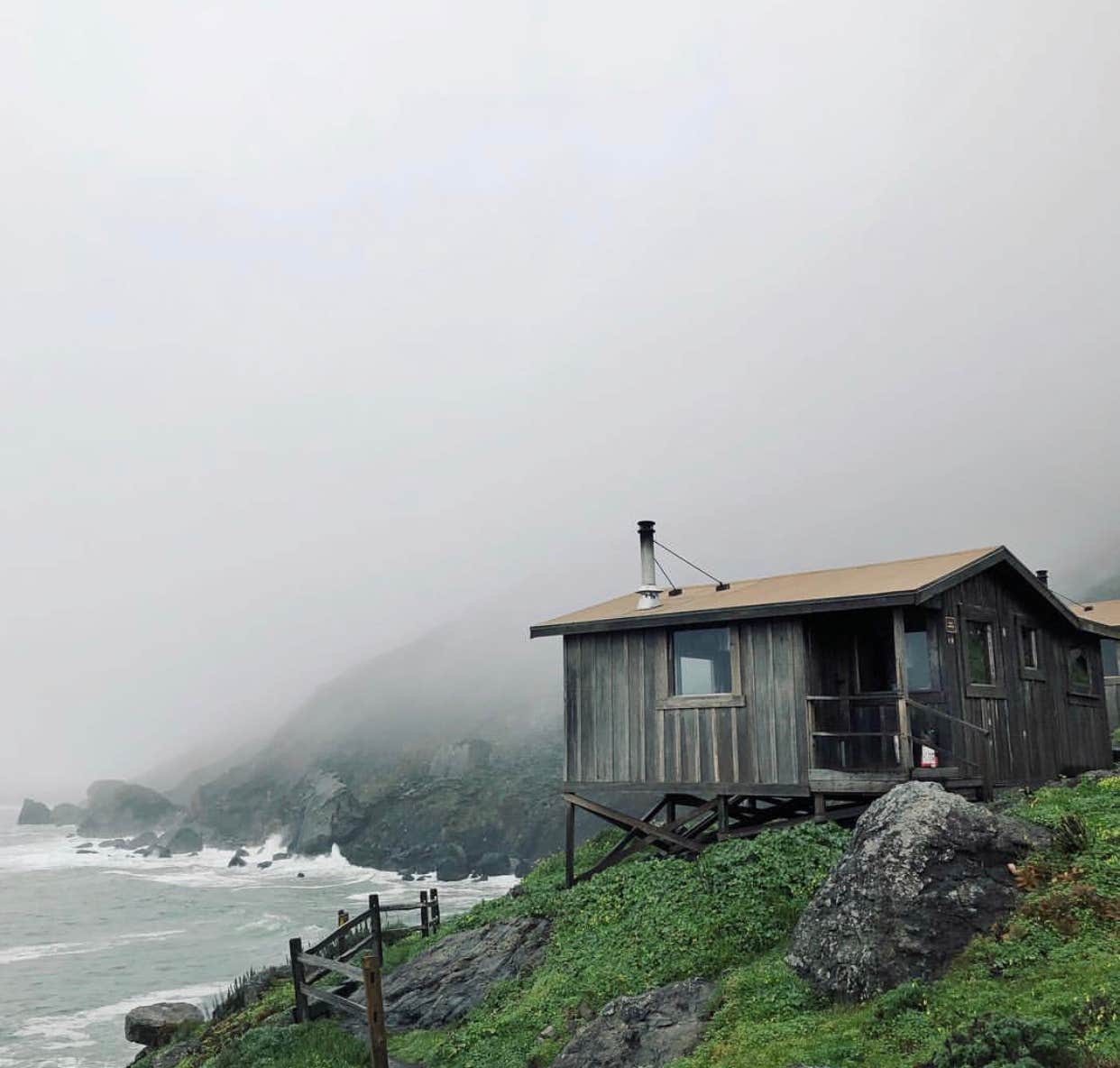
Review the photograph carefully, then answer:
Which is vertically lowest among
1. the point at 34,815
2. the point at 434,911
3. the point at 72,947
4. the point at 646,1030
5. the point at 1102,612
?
the point at 34,815

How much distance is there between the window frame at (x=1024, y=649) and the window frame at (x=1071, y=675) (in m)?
1.95

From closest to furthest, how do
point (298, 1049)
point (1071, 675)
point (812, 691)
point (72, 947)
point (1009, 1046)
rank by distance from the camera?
1. point (1009, 1046)
2. point (298, 1049)
3. point (812, 691)
4. point (1071, 675)
5. point (72, 947)

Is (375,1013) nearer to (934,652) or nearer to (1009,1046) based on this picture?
(1009,1046)

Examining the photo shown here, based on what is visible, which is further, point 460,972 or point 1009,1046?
point 460,972

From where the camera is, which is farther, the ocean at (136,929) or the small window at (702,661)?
the ocean at (136,929)

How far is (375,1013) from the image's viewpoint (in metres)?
14.1

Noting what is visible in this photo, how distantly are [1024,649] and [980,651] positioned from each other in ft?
9.25

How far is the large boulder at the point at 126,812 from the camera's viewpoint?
4363 inches

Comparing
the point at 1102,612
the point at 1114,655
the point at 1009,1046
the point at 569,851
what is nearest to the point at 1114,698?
the point at 1114,655

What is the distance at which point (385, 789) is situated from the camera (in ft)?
261

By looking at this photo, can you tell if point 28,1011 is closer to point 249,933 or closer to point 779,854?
point 249,933

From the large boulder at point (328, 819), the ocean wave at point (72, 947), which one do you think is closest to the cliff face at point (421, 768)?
the large boulder at point (328, 819)

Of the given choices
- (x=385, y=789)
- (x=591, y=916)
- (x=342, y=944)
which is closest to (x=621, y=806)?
(x=385, y=789)

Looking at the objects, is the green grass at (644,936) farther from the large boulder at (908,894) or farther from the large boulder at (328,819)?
the large boulder at (328,819)
